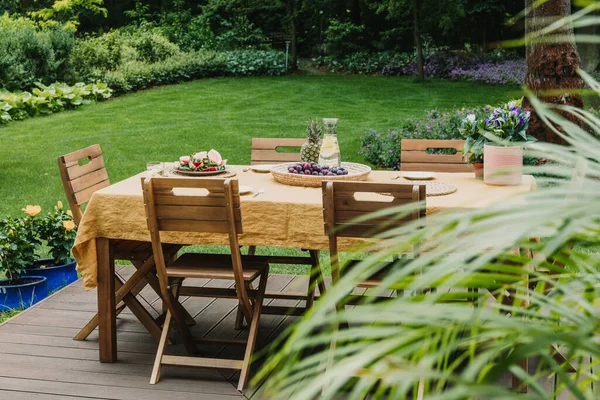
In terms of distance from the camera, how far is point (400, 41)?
21750 mm

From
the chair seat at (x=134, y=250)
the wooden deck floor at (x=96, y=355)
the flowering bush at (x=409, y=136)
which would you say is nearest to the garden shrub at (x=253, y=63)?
the flowering bush at (x=409, y=136)

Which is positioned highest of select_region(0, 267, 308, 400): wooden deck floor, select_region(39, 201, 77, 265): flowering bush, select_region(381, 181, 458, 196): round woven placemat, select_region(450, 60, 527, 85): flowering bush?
select_region(450, 60, 527, 85): flowering bush

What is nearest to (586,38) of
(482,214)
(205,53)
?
(482,214)

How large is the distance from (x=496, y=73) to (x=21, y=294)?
585 inches

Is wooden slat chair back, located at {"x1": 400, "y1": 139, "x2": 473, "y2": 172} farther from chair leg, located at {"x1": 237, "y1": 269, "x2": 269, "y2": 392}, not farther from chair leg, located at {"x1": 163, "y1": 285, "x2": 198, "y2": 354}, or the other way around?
chair leg, located at {"x1": 163, "y1": 285, "x2": 198, "y2": 354}

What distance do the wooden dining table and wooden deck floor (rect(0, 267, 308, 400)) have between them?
0.61 feet

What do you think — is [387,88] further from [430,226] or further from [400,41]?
[430,226]

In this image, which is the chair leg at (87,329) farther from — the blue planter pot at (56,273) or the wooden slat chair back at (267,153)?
the wooden slat chair back at (267,153)

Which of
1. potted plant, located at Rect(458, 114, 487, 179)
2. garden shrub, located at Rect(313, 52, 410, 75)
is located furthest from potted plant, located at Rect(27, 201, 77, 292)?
garden shrub, located at Rect(313, 52, 410, 75)

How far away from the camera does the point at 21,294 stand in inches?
202

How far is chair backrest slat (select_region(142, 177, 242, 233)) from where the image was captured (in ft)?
12.1

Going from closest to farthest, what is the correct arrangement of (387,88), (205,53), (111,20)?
(387,88) < (205,53) < (111,20)

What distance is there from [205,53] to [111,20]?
913 cm

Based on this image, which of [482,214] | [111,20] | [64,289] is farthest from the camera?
[111,20]
